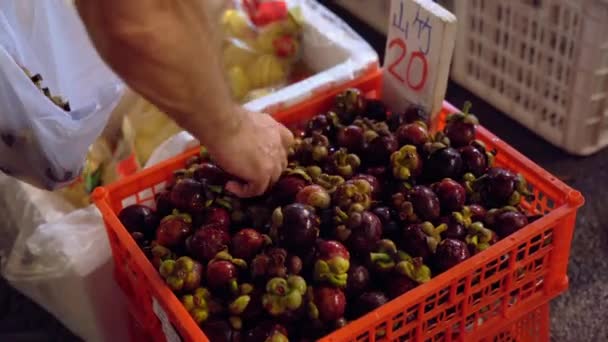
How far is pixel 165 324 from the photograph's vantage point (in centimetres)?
87

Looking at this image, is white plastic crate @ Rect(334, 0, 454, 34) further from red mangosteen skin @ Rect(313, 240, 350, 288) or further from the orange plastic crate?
red mangosteen skin @ Rect(313, 240, 350, 288)

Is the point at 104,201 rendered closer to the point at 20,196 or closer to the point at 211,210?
the point at 211,210

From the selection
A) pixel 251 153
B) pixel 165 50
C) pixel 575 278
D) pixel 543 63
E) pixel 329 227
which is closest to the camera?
pixel 165 50

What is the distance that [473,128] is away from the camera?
1008mm

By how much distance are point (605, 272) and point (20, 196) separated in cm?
95

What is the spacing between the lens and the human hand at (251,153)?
0.75m

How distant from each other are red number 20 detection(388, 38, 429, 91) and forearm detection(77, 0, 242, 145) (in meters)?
0.39

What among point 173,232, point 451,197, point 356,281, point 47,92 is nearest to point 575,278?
point 451,197

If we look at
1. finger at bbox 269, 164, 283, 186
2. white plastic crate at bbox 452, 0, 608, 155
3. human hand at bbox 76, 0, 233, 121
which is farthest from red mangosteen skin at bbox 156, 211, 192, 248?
white plastic crate at bbox 452, 0, 608, 155

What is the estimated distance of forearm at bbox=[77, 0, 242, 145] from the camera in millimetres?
644

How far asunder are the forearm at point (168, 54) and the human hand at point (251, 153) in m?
0.03

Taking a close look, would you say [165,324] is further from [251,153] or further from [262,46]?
[262,46]

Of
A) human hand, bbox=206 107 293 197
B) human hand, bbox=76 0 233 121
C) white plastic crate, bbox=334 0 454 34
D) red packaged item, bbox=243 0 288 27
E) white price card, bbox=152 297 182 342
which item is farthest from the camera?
white plastic crate, bbox=334 0 454 34

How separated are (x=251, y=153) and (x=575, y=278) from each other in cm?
77
